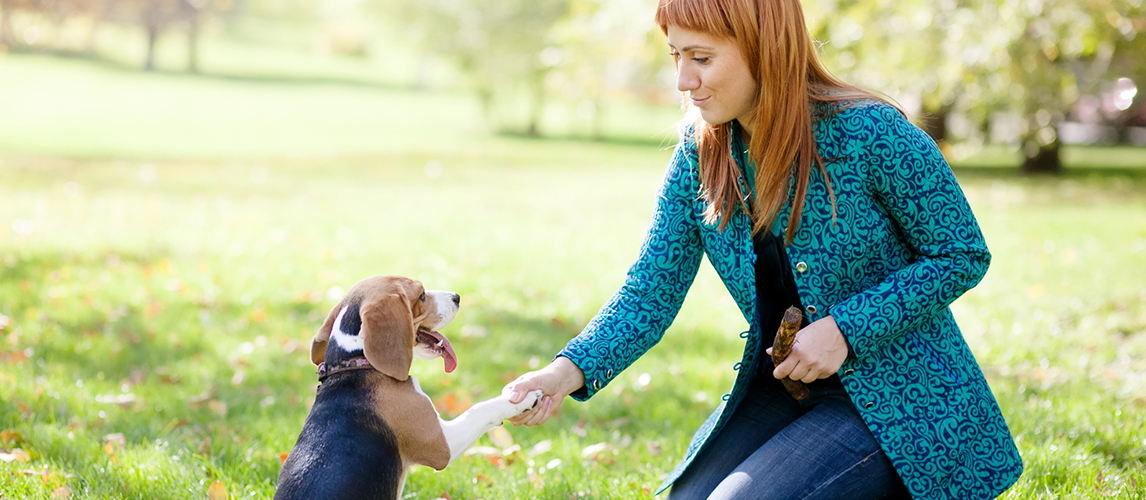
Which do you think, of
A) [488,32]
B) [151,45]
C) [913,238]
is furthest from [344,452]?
[151,45]

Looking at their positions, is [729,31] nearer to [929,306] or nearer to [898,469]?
[929,306]

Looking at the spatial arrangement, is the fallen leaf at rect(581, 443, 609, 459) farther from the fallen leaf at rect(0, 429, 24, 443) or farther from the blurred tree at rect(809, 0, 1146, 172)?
the blurred tree at rect(809, 0, 1146, 172)

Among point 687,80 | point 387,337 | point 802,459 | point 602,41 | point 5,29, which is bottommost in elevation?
point 5,29

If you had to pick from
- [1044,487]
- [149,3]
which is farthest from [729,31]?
[149,3]

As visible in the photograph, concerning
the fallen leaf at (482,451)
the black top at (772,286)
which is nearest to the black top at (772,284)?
the black top at (772,286)

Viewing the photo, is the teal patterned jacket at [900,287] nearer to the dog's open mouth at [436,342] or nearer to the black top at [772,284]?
the black top at [772,284]

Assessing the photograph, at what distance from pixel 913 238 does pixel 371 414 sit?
5.92 ft

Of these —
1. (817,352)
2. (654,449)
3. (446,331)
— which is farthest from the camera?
(446,331)

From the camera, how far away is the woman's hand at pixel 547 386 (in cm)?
314

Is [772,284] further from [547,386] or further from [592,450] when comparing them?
[592,450]

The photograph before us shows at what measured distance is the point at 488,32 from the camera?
28.7 m

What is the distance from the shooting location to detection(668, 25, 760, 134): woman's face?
9.77ft

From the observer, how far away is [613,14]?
1395 centimetres

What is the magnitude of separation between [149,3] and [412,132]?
28.6m
